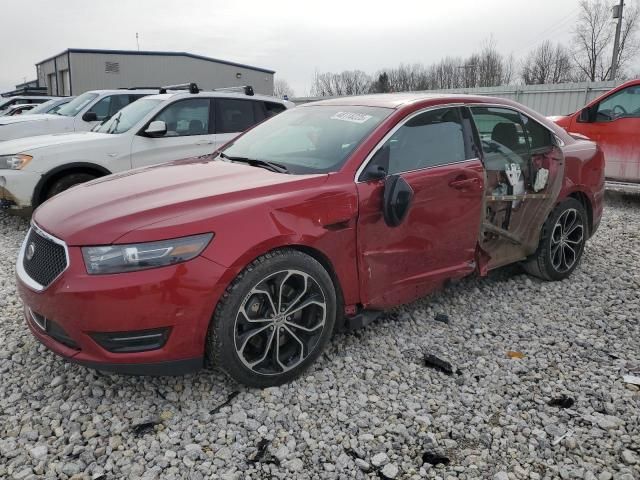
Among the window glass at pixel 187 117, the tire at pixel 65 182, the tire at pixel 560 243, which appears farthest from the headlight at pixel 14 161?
the tire at pixel 560 243

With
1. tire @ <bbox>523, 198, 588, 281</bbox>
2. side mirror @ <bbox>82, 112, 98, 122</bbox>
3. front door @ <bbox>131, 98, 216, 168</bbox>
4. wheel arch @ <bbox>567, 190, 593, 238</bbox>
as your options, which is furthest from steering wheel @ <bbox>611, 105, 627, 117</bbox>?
side mirror @ <bbox>82, 112, 98, 122</bbox>

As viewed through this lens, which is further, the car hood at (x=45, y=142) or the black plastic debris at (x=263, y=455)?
the car hood at (x=45, y=142)

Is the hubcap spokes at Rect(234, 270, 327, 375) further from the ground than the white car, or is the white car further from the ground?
the white car

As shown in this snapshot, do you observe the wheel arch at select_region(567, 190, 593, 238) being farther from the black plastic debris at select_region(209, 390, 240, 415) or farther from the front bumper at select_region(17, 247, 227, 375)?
the front bumper at select_region(17, 247, 227, 375)

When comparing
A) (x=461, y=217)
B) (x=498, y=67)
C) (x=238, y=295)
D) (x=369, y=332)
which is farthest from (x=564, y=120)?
(x=498, y=67)

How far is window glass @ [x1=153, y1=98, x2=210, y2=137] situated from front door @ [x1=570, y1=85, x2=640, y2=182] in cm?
583

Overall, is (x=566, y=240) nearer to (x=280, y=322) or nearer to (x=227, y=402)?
(x=280, y=322)

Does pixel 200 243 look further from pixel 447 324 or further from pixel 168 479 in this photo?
pixel 447 324

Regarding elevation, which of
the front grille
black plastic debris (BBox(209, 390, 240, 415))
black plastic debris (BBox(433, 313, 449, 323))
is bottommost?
black plastic debris (BBox(209, 390, 240, 415))

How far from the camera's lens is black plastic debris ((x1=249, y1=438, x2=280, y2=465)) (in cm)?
247

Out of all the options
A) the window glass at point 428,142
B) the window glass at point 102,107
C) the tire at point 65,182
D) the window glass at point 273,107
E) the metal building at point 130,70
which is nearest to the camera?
the window glass at point 428,142

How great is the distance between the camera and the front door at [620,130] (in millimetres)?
7688

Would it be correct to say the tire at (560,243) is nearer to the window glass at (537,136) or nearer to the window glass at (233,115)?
the window glass at (537,136)

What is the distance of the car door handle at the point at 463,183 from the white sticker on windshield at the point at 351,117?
742 millimetres
